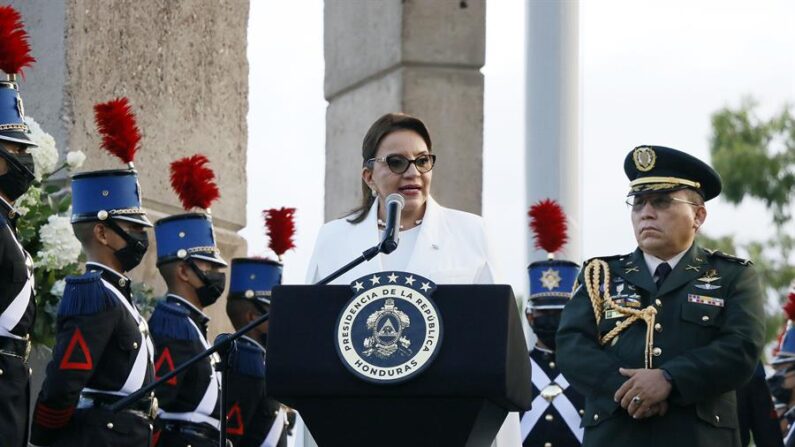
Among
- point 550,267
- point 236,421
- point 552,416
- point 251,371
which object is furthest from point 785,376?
point 236,421

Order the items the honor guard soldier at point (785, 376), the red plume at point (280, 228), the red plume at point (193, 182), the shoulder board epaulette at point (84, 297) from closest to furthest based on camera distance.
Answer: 1. the shoulder board epaulette at point (84, 297)
2. the red plume at point (193, 182)
3. the red plume at point (280, 228)
4. the honor guard soldier at point (785, 376)

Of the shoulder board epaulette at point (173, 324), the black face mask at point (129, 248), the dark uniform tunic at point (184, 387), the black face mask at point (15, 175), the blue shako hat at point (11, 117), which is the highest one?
the blue shako hat at point (11, 117)

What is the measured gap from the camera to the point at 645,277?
19.9 feet

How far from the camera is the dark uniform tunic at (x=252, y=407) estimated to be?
8492 mm

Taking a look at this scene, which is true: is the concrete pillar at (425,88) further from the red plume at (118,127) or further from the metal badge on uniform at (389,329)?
the metal badge on uniform at (389,329)

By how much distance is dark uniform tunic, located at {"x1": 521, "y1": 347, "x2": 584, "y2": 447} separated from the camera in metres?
8.42

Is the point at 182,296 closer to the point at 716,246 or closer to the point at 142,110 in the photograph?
the point at 142,110

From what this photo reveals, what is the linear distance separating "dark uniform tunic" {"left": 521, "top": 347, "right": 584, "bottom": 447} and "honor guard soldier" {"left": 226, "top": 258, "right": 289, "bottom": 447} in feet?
4.55

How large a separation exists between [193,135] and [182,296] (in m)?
1.66

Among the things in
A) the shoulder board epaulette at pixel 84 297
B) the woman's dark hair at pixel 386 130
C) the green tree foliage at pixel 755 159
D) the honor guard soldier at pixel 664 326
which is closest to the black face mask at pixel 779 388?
the honor guard soldier at pixel 664 326

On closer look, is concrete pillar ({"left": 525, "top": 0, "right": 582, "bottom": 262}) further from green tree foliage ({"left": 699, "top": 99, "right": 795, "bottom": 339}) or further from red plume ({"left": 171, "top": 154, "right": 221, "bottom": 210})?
green tree foliage ({"left": 699, "top": 99, "right": 795, "bottom": 339})

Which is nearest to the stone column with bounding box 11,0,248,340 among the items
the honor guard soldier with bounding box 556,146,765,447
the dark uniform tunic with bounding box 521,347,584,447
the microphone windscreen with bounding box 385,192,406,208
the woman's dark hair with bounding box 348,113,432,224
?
the dark uniform tunic with bounding box 521,347,584,447

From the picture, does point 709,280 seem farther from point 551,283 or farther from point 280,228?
point 280,228

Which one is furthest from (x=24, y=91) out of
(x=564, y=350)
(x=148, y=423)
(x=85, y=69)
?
(x=564, y=350)
